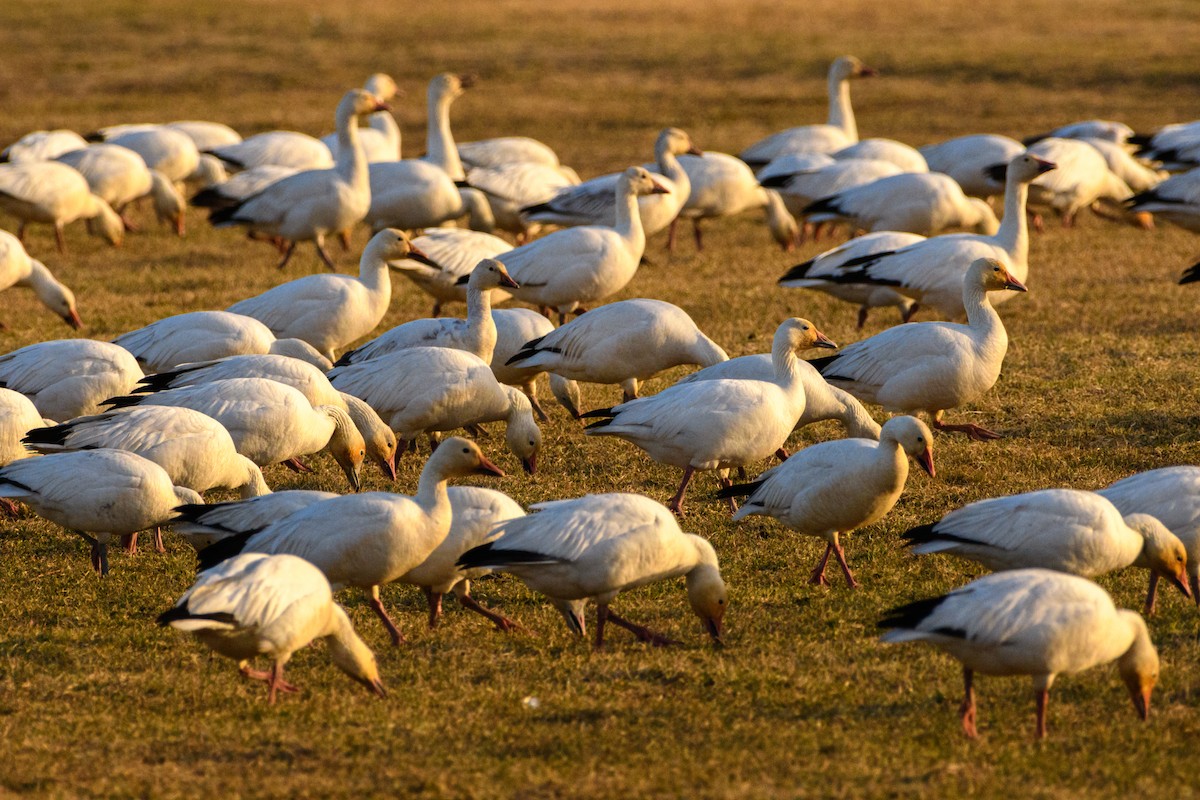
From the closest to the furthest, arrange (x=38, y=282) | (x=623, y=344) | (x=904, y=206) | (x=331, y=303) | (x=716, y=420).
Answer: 1. (x=716, y=420)
2. (x=623, y=344)
3. (x=331, y=303)
4. (x=38, y=282)
5. (x=904, y=206)

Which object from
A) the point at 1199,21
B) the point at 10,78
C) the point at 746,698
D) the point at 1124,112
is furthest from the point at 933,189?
the point at 1199,21

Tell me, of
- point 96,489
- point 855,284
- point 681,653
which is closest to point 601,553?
point 681,653

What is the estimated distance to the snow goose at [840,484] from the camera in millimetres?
5207

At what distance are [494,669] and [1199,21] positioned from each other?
2606 centimetres

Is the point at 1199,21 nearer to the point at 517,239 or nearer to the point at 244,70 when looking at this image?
the point at 244,70

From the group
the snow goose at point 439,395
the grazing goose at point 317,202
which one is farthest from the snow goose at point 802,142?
the snow goose at point 439,395

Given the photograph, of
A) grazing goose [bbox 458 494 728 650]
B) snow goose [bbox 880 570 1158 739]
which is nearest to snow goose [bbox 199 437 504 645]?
grazing goose [bbox 458 494 728 650]

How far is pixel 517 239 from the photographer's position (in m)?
12.3

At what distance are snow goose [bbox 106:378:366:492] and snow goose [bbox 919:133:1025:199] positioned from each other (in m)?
7.82

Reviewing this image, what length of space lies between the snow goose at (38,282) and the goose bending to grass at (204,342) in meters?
2.20

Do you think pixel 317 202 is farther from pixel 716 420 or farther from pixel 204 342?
pixel 716 420

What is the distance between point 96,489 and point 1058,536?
313 centimetres

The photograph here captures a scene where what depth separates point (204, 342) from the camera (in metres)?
7.20

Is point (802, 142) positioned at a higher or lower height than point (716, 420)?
lower
